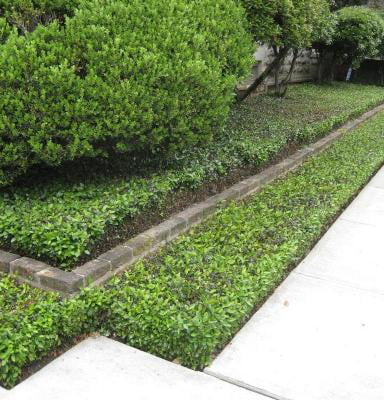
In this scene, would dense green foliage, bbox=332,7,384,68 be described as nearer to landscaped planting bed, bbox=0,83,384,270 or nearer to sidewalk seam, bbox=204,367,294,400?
landscaped planting bed, bbox=0,83,384,270

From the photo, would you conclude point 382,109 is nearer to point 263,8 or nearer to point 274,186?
point 263,8

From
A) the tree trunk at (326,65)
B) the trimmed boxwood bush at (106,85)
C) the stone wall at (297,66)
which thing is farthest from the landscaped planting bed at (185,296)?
the tree trunk at (326,65)

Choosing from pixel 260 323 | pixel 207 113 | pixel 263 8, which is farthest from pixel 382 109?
pixel 260 323

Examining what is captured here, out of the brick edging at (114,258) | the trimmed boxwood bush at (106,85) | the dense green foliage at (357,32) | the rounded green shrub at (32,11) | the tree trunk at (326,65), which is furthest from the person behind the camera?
the tree trunk at (326,65)

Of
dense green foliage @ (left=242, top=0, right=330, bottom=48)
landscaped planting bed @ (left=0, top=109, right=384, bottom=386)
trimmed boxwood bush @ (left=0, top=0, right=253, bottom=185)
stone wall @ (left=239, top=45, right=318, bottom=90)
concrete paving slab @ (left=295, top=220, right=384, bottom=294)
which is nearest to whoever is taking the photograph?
landscaped planting bed @ (left=0, top=109, right=384, bottom=386)

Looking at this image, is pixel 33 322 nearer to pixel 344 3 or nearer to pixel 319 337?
pixel 319 337

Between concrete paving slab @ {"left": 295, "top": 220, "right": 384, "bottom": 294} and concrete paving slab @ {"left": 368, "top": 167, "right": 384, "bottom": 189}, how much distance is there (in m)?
1.69

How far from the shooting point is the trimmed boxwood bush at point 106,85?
3920 mm

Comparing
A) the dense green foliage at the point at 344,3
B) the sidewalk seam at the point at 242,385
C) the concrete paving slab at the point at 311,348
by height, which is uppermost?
the dense green foliage at the point at 344,3

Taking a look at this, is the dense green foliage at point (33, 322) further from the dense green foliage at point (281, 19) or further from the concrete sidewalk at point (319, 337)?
the dense green foliage at point (281, 19)

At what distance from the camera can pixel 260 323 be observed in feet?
11.3

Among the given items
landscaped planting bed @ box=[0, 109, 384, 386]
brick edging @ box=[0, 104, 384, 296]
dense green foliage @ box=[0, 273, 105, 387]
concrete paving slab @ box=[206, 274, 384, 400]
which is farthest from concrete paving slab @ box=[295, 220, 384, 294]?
dense green foliage @ box=[0, 273, 105, 387]

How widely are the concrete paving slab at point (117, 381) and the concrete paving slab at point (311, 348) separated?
144mm

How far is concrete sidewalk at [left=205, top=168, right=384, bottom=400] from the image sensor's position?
288cm
